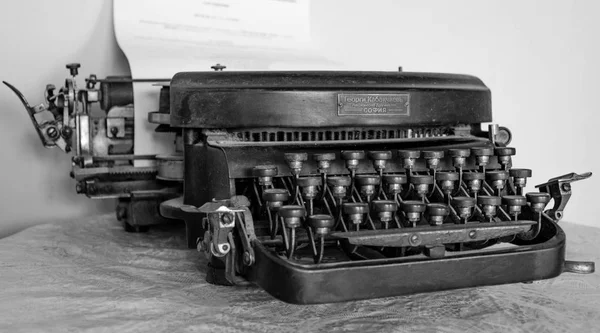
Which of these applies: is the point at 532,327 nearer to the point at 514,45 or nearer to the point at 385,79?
the point at 385,79

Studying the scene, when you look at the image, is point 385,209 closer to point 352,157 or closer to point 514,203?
point 352,157

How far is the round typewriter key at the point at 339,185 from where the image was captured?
1.47 meters

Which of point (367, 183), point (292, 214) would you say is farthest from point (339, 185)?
point (292, 214)

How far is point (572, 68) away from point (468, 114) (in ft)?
6.32

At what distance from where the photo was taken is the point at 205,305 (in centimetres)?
151

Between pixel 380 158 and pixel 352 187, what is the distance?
9cm

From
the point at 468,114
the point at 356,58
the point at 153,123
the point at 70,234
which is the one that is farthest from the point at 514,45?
the point at 70,234

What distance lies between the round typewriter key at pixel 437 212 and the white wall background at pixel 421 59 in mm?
1566

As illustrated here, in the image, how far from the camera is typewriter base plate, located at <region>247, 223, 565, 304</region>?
4.12 ft

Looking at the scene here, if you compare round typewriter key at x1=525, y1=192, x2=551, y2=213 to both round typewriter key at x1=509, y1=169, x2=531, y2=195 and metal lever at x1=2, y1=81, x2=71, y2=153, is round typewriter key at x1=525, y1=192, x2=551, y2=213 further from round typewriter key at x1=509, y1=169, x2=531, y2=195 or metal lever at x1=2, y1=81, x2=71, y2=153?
metal lever at x1=2, y1=81, x2=71, y2=153

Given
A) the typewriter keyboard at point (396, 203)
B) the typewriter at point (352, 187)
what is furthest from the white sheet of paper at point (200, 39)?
the typewriter keyboard at point (396, 203)

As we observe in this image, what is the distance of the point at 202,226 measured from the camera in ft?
5.30

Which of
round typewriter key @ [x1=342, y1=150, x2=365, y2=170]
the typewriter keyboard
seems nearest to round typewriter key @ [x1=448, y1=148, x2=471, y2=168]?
the typewriter keyboard

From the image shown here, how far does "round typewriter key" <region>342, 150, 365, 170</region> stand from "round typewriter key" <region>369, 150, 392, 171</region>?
0.08 feet
